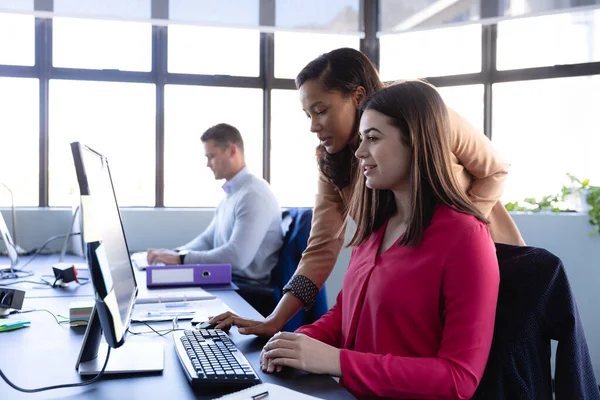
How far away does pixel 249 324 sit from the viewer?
1.40 meters

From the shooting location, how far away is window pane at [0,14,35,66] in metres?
3.77

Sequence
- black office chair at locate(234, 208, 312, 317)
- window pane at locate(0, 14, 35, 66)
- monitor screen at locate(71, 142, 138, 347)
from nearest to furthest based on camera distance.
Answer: monitor screen at locate(71, 142, 138, 347)
black office chair at locate(234, 208, 312, 317)
window pane at locate(0, 14, 35, 66)

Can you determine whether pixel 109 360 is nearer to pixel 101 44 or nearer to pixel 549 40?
pixel 101 44

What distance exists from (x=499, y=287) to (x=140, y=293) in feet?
4.39

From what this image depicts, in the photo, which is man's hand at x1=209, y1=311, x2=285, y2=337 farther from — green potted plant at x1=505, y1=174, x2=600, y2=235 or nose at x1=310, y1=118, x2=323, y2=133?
green potted plant at x1=505, y1=174, x2=600, y2=235

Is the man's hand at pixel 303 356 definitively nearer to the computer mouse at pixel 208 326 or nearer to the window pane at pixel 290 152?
the computer mouse at pixel 208 326

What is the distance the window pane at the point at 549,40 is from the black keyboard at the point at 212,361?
3333mm

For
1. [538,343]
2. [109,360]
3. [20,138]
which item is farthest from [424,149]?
[20,138]

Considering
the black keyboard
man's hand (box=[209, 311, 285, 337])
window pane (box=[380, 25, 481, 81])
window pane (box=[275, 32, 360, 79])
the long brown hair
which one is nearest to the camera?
the black keyboard

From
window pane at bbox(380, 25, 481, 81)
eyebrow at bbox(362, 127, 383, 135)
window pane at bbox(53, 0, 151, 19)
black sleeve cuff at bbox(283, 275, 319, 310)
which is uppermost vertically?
window pane at bbox(53, 0, 151, 19)

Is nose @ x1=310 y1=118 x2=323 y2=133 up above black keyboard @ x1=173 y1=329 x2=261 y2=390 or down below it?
above

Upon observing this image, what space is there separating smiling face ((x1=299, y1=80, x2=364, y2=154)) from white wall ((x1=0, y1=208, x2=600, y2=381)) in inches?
88.3

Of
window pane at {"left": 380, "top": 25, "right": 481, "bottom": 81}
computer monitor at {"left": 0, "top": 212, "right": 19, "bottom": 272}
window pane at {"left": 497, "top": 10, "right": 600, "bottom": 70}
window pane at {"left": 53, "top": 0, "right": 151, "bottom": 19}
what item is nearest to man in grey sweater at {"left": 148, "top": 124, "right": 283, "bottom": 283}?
computer monitor at {"left": 0, "top": 212, "right": 19, "bottom": 272}

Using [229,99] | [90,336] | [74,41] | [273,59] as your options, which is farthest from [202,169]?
[90,336]
